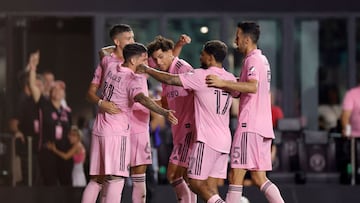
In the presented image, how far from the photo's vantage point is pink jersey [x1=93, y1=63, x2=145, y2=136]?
14.6m

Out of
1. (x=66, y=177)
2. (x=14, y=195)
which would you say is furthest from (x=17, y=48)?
(x=14, y=195)

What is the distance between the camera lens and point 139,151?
15.1 meters

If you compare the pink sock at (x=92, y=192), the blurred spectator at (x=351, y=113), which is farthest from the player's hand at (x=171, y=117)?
the blurred spectator at (x=351, y=113)

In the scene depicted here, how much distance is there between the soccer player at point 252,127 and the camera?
1438 centimetres

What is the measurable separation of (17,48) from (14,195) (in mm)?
4605

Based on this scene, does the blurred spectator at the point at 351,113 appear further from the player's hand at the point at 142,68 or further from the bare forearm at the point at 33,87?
the player's hand at the point at 142,68

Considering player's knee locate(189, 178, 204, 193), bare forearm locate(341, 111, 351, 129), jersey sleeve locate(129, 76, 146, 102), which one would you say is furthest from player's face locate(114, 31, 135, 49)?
bare forearm locate(341, 111, 351, 129)

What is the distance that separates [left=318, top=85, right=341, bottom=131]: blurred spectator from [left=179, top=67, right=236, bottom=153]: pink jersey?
881 cm

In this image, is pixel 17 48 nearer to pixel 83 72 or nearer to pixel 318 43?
pixel 83 72

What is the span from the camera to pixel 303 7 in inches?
904

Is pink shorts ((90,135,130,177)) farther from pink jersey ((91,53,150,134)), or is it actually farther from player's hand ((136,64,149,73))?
player's hand ((136,64,149,73))

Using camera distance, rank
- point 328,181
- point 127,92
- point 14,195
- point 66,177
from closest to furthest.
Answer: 1. point 127,92
2. point 14,195
3. point 66,177
4. point 328,181

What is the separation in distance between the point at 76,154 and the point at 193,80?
22.0 feet

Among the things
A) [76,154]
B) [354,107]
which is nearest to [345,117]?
[354,107]
